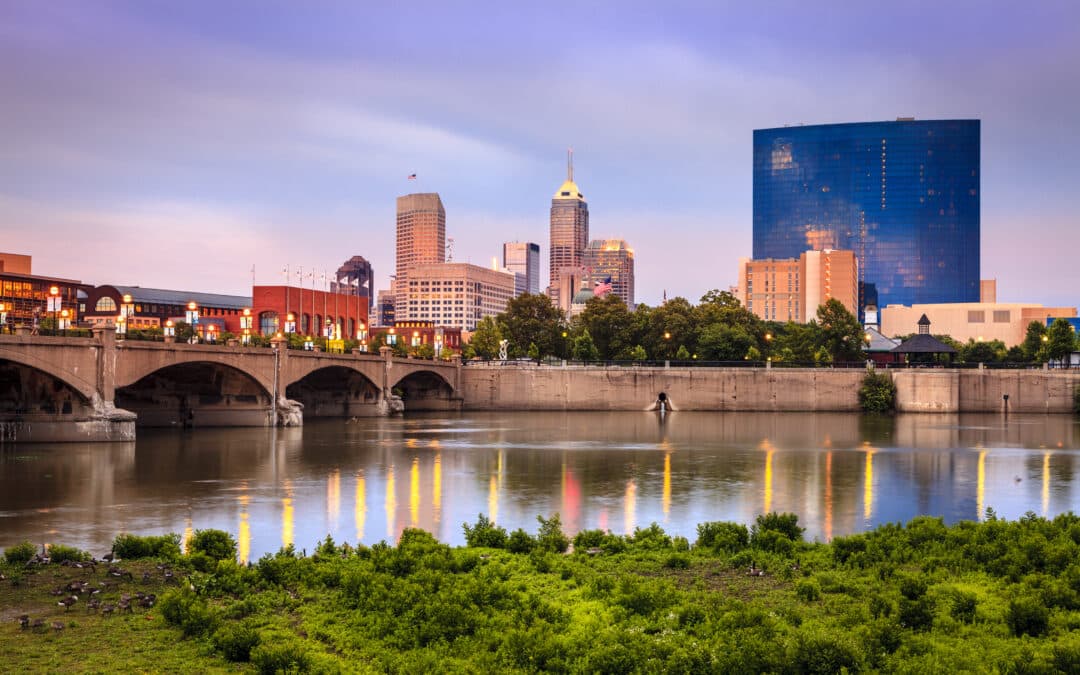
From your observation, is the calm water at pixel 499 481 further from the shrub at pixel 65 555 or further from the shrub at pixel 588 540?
the shrub at pixel 588 540

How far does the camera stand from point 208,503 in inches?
1610

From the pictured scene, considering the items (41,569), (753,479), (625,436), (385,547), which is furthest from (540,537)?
(625,436)

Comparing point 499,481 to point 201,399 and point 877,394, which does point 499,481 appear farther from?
point 877,394

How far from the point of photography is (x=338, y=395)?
107812mm

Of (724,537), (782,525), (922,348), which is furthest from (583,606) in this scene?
(922,348)

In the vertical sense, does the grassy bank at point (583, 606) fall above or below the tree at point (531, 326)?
below

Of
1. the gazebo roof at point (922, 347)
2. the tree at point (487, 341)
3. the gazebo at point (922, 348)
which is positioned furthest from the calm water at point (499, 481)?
the tree at point (487, 341)

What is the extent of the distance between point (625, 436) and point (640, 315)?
260 feet

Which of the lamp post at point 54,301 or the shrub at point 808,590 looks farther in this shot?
the lamp post at point 54,301

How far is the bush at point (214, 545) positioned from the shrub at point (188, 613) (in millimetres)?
5499

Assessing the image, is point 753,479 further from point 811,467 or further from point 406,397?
point 406,397

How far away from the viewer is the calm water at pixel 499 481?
36.2 metres

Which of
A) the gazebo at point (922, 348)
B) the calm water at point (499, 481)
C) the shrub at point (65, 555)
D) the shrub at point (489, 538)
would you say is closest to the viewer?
the shrub at point (65, 555)

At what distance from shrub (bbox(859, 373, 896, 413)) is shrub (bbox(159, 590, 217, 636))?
11366 cm
